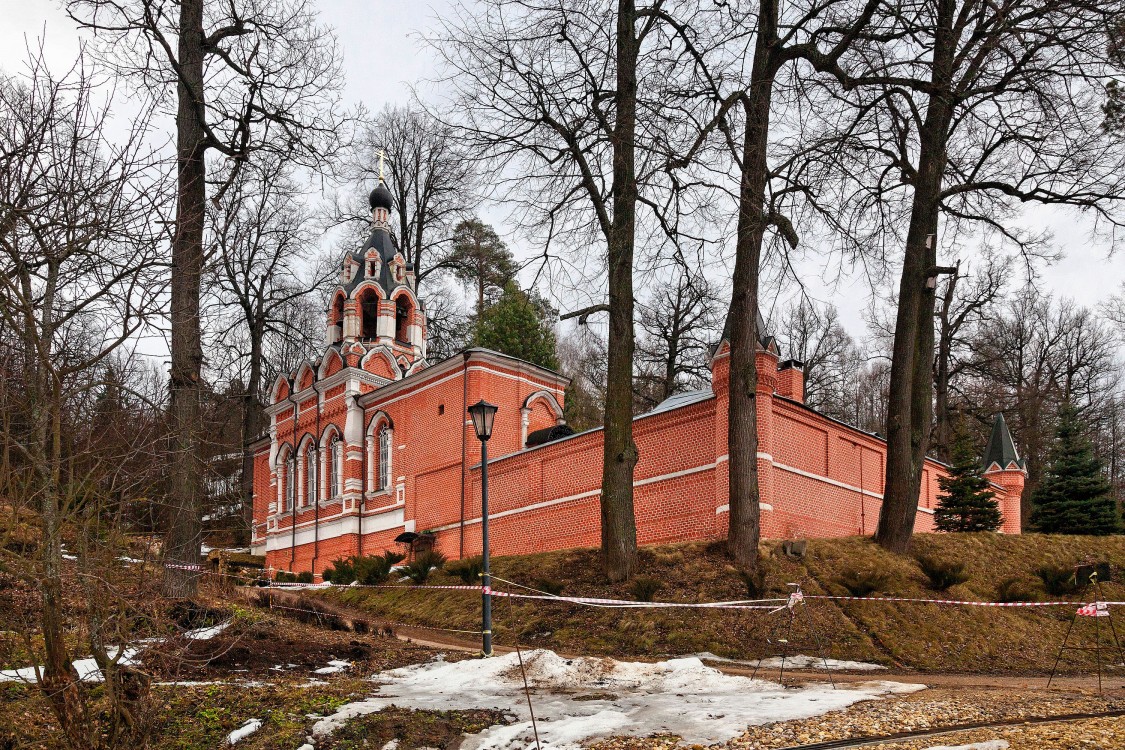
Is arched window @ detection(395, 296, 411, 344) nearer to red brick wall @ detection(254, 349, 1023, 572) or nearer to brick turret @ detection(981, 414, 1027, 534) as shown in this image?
red brick wall @ detection(254, 349, 1023, 572)

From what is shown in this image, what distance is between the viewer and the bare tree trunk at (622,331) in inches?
556

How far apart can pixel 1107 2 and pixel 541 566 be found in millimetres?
12425

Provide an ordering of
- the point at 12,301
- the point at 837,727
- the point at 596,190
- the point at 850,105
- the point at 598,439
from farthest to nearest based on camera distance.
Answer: the point at 598,439, the point at 596,190, the point at 850,105, the point at 837,727, the point at 12,301

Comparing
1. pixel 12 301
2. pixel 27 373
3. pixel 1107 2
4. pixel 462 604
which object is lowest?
pixel 462 604

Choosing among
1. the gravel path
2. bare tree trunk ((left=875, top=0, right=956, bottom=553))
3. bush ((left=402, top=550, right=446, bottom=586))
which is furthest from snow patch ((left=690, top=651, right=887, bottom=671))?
bush ((left=402, top=550, right=446, bottom=586))

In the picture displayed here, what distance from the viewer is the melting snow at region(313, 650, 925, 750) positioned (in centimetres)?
665

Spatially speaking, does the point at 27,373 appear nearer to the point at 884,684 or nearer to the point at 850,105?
the point at 884,684

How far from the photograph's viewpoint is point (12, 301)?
212 inches

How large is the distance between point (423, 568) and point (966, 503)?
13281 mm

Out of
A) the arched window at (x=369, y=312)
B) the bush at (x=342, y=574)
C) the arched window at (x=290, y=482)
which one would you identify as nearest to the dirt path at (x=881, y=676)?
the bush at (x=342, y=574)

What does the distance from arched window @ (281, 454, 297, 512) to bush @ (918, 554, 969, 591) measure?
2398cm

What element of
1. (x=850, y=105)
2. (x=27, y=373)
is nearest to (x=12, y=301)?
(x=27, y=373)

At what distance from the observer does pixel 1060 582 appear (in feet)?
47.5

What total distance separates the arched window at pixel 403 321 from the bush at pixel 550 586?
64.5 ft
